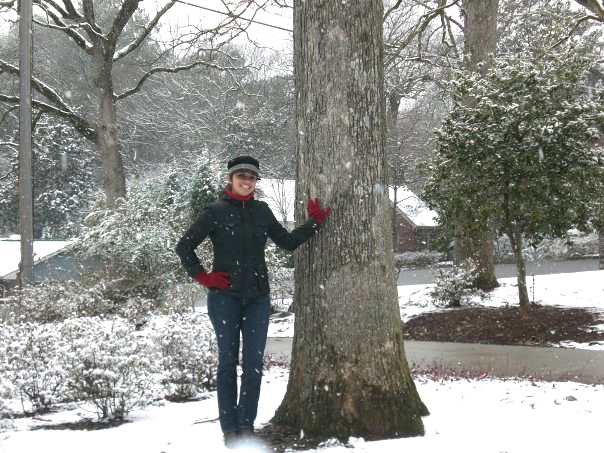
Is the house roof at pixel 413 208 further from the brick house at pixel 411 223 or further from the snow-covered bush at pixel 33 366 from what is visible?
the snow-covered bush at pixel 33 366

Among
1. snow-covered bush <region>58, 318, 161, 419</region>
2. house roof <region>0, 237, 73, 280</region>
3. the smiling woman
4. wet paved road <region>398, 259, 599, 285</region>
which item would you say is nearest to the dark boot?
the smiling woman

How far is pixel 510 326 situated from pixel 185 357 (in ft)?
23.0

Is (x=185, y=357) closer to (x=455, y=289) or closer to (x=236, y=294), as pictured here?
(x=236, y=294)

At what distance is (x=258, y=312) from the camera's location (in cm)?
471

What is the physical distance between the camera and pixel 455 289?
48.2ft

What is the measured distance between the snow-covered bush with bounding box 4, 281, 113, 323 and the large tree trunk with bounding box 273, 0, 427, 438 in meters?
7.25

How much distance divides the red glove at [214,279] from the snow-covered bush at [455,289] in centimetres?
1066

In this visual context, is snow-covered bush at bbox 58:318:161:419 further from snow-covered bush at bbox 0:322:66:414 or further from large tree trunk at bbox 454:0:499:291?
large tree trunk at bbox 454:0:499:291

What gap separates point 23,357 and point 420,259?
28694 mm

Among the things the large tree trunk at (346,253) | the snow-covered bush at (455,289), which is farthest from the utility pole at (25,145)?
the snow-covered bush at (455,289)

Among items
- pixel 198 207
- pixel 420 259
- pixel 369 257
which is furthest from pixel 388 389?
pixel 420 259

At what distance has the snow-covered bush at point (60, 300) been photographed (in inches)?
446

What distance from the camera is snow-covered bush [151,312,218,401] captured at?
20.7 feet

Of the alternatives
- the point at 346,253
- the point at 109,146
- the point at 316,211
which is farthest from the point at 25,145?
the point at 109,146
